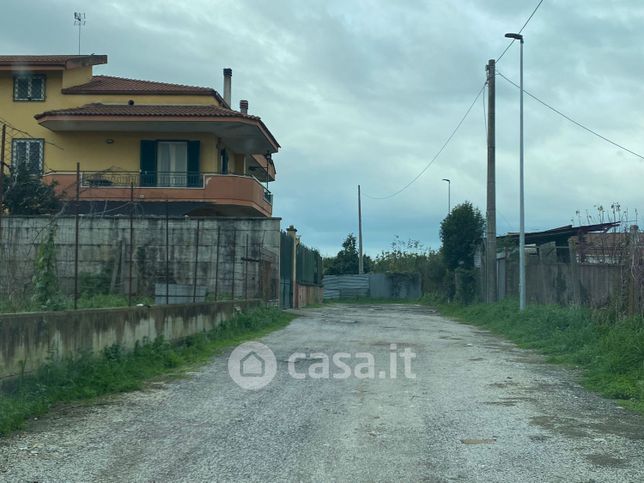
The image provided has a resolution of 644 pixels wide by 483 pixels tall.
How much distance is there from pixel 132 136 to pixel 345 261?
39.8m

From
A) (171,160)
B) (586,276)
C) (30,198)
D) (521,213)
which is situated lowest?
(586,276)

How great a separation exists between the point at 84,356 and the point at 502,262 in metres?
20.7

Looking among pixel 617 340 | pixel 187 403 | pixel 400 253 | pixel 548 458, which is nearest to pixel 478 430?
pixel 548 458

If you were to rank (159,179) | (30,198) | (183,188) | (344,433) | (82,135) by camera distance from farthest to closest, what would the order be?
(82,135)
(159,179)
(183,188)
(30,198)
(344,433)

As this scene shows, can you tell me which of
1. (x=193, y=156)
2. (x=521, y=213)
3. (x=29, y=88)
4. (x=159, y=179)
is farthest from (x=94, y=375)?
(x=29, y=88)

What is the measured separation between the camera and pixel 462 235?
123 feet

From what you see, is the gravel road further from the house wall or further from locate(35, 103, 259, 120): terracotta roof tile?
the house wall

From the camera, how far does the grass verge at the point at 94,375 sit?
341 inches

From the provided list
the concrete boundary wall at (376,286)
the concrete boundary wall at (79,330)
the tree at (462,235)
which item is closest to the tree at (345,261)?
the concrete boundary wall at (376,286)

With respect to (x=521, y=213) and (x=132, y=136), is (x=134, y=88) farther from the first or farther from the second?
(x=521, y=213)

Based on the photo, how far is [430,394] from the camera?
10.4m

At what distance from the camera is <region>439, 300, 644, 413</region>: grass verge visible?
1110 cm

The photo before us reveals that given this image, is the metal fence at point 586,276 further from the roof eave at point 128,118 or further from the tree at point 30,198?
the tree at point 30,198

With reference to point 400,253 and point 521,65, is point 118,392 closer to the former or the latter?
point 521,65
